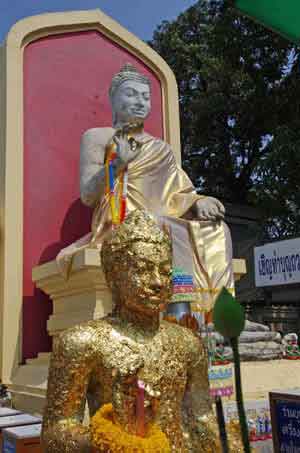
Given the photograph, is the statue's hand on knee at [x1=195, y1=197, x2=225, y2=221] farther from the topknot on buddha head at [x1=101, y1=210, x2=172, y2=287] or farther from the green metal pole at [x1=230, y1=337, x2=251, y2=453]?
the green metal pole at [x1=230, y1=337, x2=251, y2=453]

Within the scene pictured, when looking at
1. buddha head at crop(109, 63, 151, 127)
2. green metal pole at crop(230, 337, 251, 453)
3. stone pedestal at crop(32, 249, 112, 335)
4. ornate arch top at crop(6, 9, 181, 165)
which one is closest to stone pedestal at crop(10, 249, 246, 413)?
stone pedestal at crop(32, 249, 112, 335)

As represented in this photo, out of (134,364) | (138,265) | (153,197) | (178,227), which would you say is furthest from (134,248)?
(153,197)

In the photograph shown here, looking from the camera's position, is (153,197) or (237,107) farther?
(237,107)

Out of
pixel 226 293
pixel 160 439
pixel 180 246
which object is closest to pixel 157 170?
pixel 180 246

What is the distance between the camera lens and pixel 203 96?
10766mm

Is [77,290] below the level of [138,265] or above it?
below

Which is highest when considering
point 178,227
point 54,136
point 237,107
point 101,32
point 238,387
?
point 237,107

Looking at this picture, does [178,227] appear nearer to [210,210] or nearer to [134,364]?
[210,210]

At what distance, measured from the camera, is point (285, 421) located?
2293 mm

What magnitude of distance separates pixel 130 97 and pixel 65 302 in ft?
5.80

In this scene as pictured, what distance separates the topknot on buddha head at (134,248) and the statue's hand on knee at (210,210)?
7.57ft

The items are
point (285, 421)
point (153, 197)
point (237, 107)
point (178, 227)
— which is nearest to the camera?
point (285, 421)

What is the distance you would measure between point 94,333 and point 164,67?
5.09m

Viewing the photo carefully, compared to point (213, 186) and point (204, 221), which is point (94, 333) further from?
point (213, 186)
